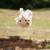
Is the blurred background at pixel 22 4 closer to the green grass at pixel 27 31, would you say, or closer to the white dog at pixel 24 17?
the green grass at pixel 27 31

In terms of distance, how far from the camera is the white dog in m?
2.69

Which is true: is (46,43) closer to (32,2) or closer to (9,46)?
(9,46)

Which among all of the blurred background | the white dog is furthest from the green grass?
the blurred background

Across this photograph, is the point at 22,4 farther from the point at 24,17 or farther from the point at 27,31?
the point at 24,17

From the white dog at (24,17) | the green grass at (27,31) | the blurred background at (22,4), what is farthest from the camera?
the blurred background at (22,4)

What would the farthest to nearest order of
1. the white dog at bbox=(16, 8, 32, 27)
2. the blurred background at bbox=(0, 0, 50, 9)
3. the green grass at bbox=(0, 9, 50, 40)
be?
the blurred background at bbox=(0, 0, 50, 9) < the green grass at bbox=(0, 9, 50, 40) < the white dog at bbox=(16, 8, 32, 27)

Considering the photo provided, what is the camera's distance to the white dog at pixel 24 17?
269 cm

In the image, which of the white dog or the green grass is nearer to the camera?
the white dog

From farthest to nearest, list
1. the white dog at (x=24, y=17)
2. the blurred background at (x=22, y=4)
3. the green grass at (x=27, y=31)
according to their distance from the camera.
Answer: the blurred background at (x=22, y=4), the green grass at (x=27, y=31), the white dog at (x=24, y=17)

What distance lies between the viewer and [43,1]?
27.1 ft

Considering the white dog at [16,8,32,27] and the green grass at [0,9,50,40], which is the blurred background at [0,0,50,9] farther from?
the white dog at [16,8,32,27]

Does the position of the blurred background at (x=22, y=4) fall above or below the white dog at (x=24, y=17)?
above

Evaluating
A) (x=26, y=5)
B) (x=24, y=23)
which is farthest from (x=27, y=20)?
(x=26, y=5)

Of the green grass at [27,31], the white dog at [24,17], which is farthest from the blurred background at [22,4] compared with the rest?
the white dog at [24,17]
